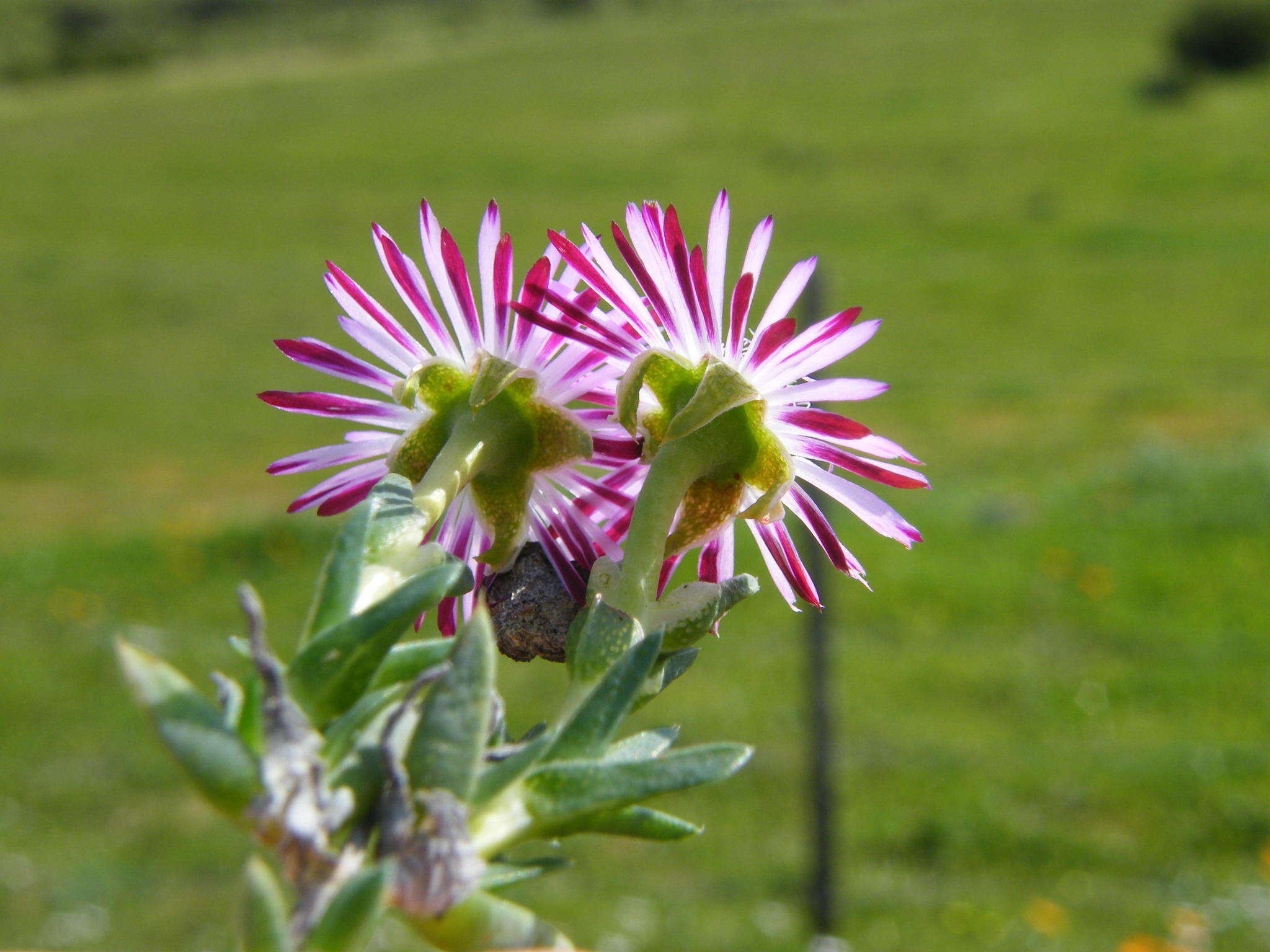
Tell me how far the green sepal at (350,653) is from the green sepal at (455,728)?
3 cm

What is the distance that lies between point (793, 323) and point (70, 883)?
3352 mm

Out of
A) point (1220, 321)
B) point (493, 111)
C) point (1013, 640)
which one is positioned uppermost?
point (493, 111)

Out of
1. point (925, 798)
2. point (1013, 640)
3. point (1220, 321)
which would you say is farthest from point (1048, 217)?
point (925, 798)

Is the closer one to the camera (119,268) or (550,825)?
(550,825)

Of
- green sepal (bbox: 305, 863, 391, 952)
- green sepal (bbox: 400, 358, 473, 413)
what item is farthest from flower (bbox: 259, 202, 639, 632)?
green sepal (bbox: 305, 863, 391, 952)

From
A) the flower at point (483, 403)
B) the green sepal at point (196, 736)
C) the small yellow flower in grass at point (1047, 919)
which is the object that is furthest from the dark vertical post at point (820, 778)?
the green sepal at point (196, 736)

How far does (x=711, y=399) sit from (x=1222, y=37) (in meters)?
28.4

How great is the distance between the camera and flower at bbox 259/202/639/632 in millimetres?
670

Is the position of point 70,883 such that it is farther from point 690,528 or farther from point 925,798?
point 690,528

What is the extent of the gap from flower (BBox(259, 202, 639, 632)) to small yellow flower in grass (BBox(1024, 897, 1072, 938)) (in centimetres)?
262

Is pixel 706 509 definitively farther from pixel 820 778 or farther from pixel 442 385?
pixel 820 778

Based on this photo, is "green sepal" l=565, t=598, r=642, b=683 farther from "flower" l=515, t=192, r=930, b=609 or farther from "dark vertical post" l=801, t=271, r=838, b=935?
"dark vertical post" l=801, t=271, r=838, b=935

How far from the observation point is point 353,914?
449 mm

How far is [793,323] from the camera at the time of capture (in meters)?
0.63
